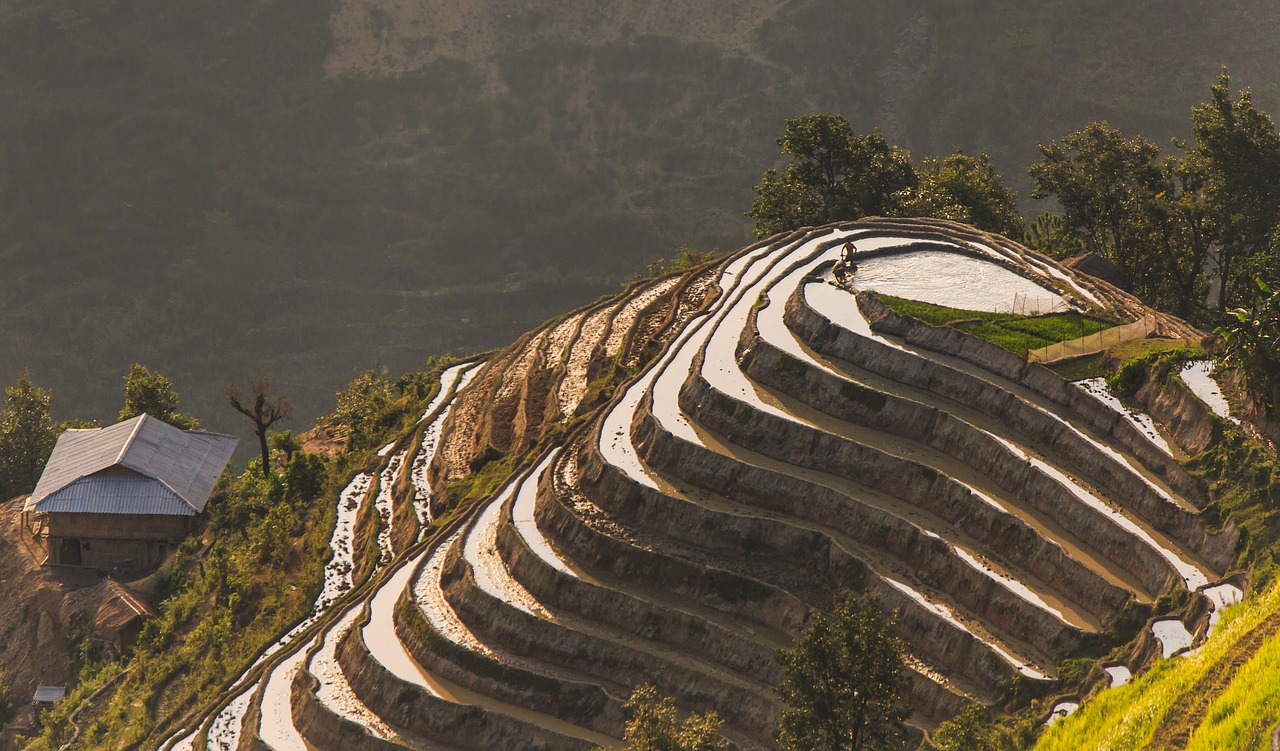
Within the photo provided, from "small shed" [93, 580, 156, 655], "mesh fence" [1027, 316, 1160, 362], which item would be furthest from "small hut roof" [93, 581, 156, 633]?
"mesh fence" [1027, 316, 1160, 362]

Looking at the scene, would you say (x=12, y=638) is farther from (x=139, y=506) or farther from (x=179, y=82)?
(x=179, y=82)

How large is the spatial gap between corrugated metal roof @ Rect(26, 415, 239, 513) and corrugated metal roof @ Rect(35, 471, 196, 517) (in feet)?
0.77

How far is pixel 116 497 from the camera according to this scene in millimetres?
61156

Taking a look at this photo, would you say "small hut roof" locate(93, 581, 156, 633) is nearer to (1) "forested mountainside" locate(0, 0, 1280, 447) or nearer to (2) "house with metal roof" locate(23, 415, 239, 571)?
(2) "house with metal roof" locate(23, 415, 239, 571)

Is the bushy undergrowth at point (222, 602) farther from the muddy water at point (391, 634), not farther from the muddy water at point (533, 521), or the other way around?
the muddy water at point (533, 521)

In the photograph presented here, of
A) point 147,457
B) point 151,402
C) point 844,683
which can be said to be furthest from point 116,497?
point 844,683

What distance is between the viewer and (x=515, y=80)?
138 meters

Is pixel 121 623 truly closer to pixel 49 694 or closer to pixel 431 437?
pixel 49 694

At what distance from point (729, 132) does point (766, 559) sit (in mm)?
98520

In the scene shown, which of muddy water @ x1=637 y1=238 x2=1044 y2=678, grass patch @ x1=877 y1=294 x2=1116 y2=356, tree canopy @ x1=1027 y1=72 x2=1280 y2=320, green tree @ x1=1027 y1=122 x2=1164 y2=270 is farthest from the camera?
green tree @ x1=1027 y1=122 x2=1164 y2=270

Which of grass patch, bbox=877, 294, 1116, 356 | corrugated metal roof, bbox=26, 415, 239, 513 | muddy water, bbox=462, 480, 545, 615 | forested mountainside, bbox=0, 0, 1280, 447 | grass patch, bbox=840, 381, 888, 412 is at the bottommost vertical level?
muddy water, bbox=462, 480, 545, 615

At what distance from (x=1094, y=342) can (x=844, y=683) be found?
65.4 ft

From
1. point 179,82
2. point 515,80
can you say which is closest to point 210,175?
point 179,82

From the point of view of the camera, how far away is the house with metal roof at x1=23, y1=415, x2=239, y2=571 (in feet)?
200
